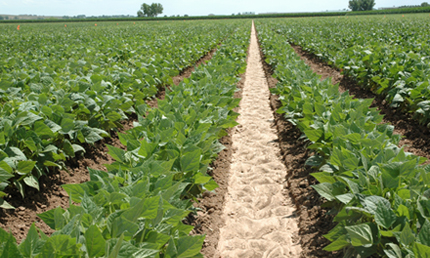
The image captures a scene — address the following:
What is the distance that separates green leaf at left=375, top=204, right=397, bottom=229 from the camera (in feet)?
6.38

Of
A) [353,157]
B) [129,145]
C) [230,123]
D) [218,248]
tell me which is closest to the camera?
[353,157]

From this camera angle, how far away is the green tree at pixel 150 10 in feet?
404

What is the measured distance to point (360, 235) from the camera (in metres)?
1.96

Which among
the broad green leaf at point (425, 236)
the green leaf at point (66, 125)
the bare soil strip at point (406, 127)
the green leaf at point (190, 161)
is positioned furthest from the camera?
the bare soil strip at point (406, 127)

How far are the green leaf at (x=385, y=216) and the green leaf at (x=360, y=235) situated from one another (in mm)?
88

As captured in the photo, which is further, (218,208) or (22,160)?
(218,208)

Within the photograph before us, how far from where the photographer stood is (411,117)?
6078mm

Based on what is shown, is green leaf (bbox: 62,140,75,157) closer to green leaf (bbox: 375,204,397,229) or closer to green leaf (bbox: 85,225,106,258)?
green leaf (bbox: 85,225,106,258)

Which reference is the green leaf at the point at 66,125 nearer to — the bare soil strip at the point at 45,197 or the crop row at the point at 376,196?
the bare soil strip at the point at 45,197

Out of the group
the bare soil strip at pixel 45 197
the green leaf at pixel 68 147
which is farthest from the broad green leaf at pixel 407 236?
the green leaf at pixel 68 147

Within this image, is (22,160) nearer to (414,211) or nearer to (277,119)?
(414,211)

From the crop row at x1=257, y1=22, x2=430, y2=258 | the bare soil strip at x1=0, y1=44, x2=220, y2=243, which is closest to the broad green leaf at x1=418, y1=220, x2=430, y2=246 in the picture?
the crop row at x1=257, y1=22, x2=430, y2=258

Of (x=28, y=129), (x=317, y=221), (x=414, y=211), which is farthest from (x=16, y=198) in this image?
(x=414, y=211)

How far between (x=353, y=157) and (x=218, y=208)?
1.77 meters
